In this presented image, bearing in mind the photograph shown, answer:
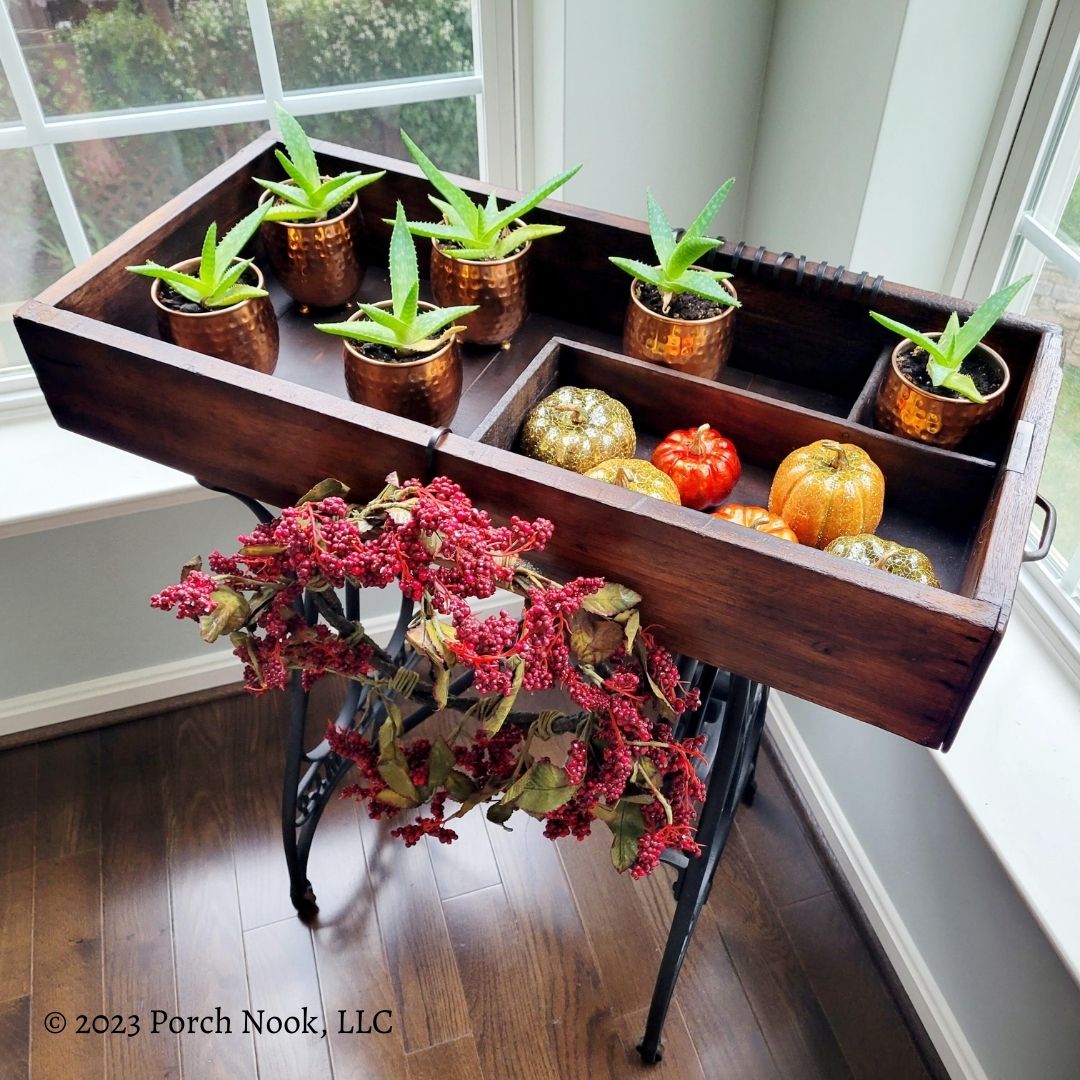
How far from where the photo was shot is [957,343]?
Answer: 0.89 metres

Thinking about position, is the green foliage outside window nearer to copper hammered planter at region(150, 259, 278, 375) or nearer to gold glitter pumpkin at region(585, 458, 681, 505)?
copper hammered planter at region(150, 259, 278, 375)

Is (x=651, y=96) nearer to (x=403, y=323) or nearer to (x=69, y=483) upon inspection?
(x=403, y=323)

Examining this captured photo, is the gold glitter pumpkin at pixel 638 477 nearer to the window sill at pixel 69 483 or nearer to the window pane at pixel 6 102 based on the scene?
the window sill at pixel 69 483

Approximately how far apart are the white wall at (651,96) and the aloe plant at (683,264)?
500 mm

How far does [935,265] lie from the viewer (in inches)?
53.5

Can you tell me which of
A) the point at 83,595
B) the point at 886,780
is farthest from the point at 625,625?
the point at 83,595

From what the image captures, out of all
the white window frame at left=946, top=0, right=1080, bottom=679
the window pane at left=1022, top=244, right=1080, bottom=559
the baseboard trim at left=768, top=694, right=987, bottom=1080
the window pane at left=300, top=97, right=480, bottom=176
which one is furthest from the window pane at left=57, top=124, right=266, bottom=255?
the baseboard trim at left=768, top=694, right=987, bottom=1080

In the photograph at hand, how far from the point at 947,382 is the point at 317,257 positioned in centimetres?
65

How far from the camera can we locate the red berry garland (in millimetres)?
780

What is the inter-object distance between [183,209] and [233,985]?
3.51 ft

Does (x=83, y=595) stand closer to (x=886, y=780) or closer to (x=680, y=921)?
(x=680, y=921)

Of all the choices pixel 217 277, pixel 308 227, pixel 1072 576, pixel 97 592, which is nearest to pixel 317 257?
pixel 308 227

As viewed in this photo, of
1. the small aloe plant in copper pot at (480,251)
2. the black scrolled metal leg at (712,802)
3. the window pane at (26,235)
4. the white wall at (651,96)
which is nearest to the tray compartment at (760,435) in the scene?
the small aloe plant in copper pot at (480,251)

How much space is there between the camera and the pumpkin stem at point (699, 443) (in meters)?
0.91
